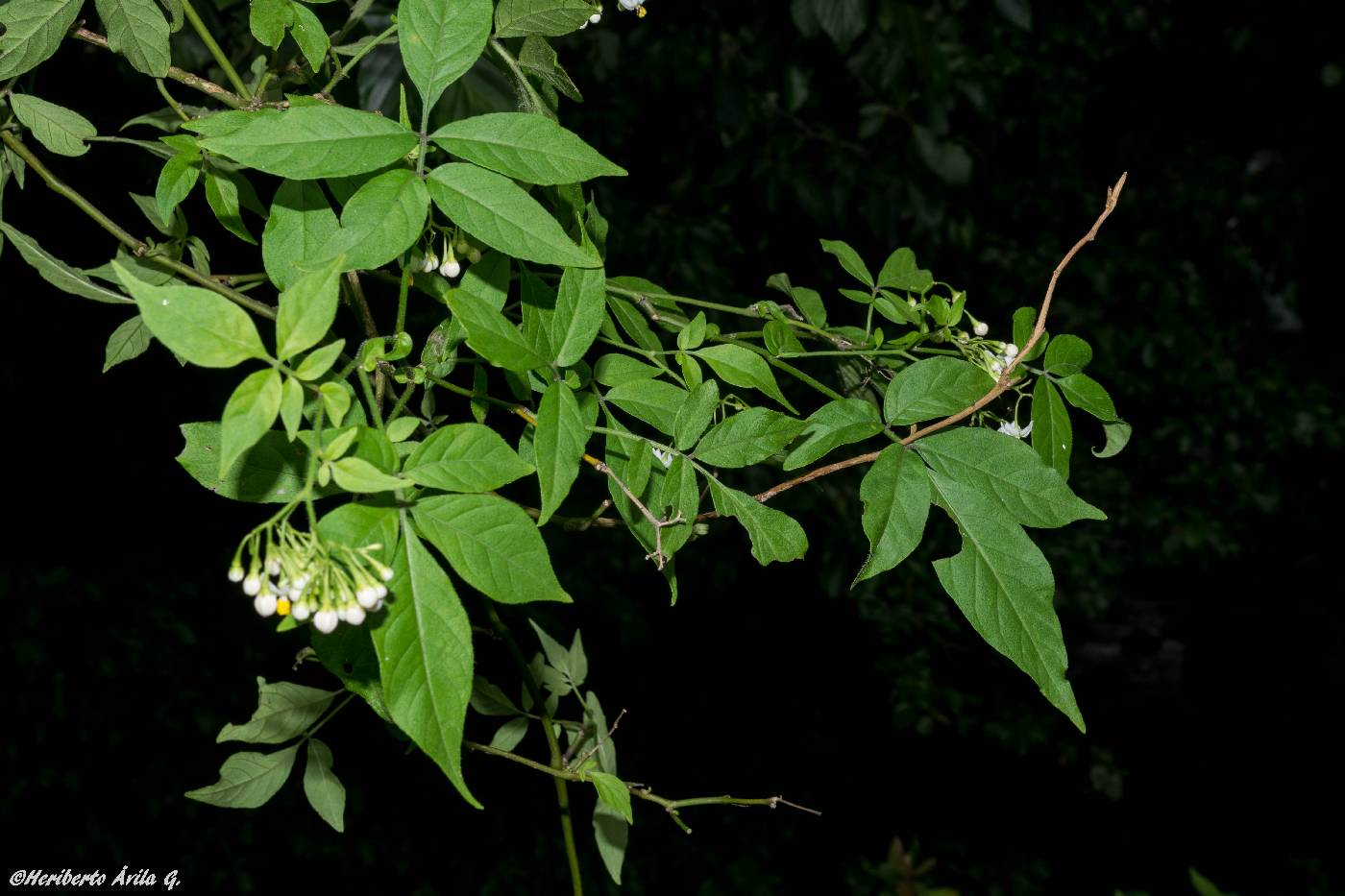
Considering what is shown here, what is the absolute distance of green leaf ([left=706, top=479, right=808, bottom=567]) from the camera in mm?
516

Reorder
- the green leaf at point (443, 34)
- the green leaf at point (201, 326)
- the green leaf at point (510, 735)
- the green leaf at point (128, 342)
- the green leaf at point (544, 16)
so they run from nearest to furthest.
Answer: the green leaf at point (201, 326) < the green leaf at point (443, 34) < the green leaf at point (544, 16) < the green leaf at point (128, 342) < the green leaf at point (510, 735)

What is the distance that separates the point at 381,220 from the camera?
1.36 ft

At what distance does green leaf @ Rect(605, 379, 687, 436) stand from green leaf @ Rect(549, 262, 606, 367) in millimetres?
72

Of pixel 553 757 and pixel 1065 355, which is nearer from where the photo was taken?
pixel 1065 355

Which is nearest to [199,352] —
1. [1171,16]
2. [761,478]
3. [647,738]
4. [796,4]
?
[796,4]

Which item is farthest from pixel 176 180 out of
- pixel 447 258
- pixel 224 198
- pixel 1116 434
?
pixel 1116 434

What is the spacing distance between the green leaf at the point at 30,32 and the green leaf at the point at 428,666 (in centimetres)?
35

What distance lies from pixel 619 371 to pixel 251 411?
237 millimetres

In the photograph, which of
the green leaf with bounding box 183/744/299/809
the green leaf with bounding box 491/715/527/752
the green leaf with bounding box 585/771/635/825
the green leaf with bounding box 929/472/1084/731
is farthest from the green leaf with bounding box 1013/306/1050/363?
the green leaf with bounding box 183/744/299/809

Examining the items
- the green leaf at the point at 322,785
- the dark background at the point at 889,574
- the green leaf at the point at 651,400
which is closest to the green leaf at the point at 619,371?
the green leaf at the point at 651,400

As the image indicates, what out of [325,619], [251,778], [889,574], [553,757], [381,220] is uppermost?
[381,220]

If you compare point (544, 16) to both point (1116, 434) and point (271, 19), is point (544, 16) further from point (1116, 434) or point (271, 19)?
point (1116, 434)

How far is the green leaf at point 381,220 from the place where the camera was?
0.41 meters

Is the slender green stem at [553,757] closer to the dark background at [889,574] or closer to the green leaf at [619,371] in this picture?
the green leaf at [619,371]
